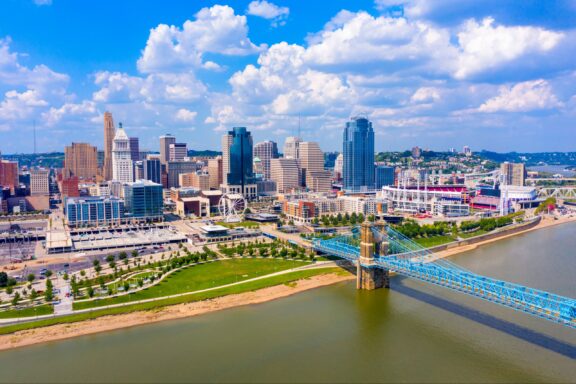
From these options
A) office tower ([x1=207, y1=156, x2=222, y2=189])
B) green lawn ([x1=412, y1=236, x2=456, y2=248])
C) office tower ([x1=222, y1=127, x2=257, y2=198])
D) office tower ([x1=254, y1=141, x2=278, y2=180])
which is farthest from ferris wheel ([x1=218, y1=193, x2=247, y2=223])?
office tower ([x1=254, y1=141, x2=278, y2=180])

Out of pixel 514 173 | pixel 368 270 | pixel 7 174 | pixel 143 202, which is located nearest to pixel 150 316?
pixel 368 270

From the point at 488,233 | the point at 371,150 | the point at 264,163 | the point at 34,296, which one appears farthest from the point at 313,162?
the point at 34,296

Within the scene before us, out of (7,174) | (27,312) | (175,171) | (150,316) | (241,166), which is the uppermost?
(241,166)

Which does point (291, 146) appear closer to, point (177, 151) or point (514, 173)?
point (177, 151)

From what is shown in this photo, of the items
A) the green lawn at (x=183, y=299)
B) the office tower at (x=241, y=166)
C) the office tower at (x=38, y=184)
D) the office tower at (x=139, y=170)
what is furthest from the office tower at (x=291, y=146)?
the green lawn at (x=183, y=299)

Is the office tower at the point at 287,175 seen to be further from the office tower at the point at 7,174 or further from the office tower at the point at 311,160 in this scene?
the office tower at the point at 7,174

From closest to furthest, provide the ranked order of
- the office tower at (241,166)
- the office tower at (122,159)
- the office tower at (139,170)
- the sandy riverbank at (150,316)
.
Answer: the sandy riverbank at (150,316)
the office tower at (241,166)
the office tower at (139,170)
the office tower at (122,159)
